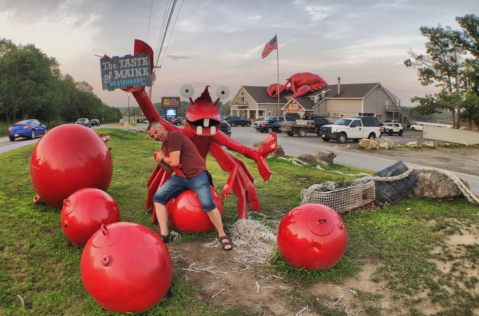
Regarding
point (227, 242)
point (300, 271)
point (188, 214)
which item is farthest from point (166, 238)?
point (300, 271)

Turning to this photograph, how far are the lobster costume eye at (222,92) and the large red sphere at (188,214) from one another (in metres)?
1.65

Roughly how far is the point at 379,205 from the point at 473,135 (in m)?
22.8

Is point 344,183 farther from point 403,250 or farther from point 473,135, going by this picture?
point 473,135

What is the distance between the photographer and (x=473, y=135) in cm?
2455

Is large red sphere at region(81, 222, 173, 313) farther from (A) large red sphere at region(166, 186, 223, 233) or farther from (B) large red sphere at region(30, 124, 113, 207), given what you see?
(B) large red sphere at region(30, 124, 113, 207)

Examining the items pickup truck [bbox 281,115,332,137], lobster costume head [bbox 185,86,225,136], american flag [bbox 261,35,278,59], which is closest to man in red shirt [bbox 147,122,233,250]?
lobster costume head [bbox 185,86,225,136]

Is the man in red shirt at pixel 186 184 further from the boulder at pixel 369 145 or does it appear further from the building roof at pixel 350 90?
Result: the building roof at pixel 350 90

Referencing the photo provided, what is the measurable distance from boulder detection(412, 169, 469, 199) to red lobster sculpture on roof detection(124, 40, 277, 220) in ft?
11.4

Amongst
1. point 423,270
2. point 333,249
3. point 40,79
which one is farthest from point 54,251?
point 40,79

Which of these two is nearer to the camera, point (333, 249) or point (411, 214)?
point (333, 249)

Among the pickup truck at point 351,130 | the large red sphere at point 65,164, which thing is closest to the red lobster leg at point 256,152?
the large red sphere at point 65,164

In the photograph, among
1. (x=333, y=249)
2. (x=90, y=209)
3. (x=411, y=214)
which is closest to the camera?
(x=333, y=249)

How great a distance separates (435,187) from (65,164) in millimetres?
6845

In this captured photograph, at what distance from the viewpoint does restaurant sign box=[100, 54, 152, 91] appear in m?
5.21
